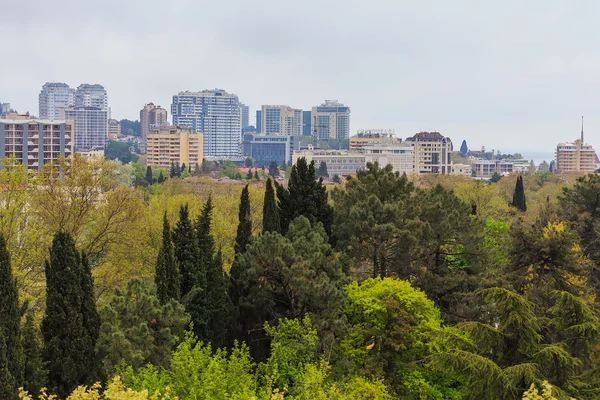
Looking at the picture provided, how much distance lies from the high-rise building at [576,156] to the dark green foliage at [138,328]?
146402mm

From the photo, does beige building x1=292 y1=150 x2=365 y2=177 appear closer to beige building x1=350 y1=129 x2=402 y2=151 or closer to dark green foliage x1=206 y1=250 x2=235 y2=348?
beige building x1=350 y1=129 x2=402 y2=151

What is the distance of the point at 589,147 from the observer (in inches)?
6220

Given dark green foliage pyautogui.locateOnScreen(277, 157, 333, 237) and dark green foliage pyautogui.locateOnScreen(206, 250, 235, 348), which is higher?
dark green foliage pyautogui.locateOnScreen(277, 157, 333, 237)

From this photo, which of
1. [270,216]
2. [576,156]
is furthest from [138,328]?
[576,156]

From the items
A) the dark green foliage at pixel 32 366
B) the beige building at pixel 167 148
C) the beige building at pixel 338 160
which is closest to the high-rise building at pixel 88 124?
the beige building at pixel 167 148

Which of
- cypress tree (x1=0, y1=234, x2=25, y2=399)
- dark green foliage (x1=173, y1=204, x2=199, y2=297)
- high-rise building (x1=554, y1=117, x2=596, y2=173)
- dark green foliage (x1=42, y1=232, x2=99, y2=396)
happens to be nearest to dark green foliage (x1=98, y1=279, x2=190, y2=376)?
dark green foliage (x1=42, y1=232, x2=99, y2=396)

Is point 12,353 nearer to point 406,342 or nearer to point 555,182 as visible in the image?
point 406,342

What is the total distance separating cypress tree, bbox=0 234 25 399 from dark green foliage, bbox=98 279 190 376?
81.6 inches

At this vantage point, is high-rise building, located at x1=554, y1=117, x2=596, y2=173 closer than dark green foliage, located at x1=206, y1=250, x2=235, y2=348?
No

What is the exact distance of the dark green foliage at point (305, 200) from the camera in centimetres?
2986

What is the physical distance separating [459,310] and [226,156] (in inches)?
6972

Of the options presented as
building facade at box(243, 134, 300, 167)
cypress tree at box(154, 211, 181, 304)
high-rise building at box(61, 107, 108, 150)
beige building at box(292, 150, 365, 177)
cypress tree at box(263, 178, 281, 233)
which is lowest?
cypress tree at box(154, 211, 181, 304)

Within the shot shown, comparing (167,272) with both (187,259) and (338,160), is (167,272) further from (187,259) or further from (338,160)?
(338,160)

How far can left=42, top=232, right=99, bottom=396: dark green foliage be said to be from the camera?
17719 mm
